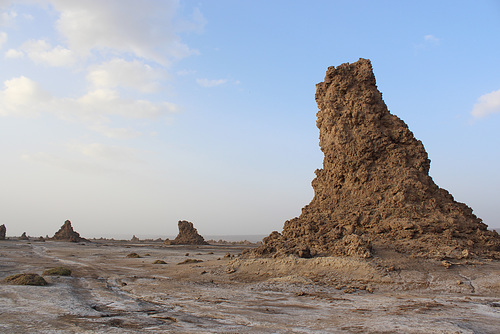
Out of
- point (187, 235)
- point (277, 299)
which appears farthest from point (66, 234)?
point (277, 299)

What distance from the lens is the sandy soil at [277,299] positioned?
6676 millimetres

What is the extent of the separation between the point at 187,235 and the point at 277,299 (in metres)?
41.2

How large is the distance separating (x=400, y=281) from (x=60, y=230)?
55677 mm

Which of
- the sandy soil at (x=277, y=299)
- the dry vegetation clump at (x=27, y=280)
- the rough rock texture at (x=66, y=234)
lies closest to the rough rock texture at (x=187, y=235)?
the rough rock texture at (x=66, y=234)

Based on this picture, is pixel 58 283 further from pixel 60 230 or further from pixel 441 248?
pixel 60 230

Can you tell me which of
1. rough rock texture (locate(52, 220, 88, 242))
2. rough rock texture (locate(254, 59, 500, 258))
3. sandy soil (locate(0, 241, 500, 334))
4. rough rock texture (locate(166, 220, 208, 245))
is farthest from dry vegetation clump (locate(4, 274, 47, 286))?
rough rock texture (locate(52, 220, 88, 242))

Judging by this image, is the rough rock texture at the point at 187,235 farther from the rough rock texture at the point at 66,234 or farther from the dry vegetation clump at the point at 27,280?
the dry vegetation clump at the point at 27,280

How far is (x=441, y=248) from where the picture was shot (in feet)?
41.9

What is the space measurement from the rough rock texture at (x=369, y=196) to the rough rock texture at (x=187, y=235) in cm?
3418

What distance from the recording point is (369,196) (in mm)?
15445

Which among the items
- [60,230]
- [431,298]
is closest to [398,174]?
[431,298]

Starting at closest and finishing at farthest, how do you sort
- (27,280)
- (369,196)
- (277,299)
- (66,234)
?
(277,299), (27,280), (369,196), (66,234)

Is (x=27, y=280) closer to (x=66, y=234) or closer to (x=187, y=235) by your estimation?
(x=187, y=235)

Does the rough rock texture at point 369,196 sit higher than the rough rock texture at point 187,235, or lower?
higher
